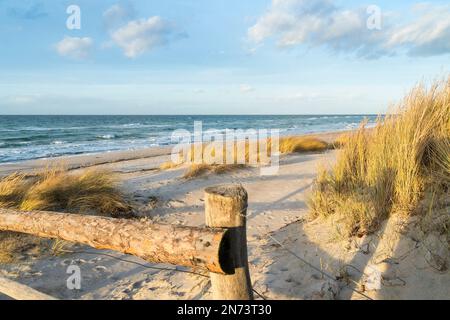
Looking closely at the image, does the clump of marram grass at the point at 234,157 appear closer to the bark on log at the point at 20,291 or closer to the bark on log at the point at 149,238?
the bark on log at the point at 149,238

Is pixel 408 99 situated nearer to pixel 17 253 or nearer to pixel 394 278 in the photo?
pixel 394 278

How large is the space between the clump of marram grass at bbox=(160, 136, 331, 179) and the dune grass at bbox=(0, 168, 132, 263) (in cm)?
280

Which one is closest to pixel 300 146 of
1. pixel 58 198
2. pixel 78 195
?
pixel 78 195

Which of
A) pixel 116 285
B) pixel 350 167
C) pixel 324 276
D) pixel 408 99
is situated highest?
pixel 408 99

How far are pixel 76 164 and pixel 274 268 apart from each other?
12.6m

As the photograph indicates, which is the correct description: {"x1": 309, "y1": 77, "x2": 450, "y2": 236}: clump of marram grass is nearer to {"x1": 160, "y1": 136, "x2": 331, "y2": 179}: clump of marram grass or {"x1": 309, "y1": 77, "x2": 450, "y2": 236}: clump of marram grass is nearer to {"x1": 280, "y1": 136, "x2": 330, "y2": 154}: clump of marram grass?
{"x1": 160, "y1": 136, "x2": 331, "y2": 179}: clump of marram grass

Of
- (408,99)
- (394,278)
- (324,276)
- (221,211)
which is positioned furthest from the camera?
(408,99)

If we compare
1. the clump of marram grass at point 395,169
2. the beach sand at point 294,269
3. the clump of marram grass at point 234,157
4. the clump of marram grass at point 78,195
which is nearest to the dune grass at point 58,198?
the clump of marram grass at point 78,195

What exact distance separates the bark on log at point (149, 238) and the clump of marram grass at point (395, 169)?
2.43 metres

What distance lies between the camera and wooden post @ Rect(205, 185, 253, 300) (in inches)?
89.4
